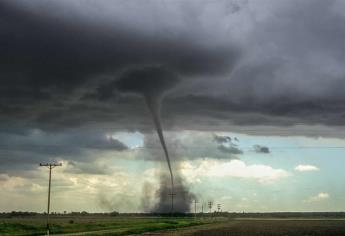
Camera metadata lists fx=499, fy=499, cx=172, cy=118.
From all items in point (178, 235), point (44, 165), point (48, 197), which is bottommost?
point (178, 235)

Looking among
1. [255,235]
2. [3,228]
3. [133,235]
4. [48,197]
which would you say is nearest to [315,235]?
[255,235]

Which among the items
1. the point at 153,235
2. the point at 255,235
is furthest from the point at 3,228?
the point at 255,235

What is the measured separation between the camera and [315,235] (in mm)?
95250

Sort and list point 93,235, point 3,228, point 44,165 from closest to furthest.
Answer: point 93,235 < point 44,165 < point 3,228

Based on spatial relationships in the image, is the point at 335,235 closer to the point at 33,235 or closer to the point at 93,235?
the point at 93,235

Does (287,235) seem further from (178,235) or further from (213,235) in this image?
(178,235)

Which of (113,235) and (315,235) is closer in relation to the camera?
(113,235)

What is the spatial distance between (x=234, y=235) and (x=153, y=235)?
15746 millimetres

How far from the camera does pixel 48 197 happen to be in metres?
86.1

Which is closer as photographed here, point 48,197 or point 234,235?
point 48,197

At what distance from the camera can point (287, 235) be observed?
94.5 m

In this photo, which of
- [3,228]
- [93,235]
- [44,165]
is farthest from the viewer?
[3,228]

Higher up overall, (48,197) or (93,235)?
(48,197)

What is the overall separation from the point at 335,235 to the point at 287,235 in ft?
30.2
